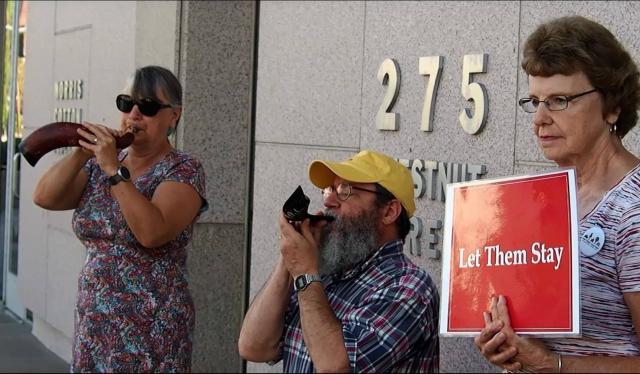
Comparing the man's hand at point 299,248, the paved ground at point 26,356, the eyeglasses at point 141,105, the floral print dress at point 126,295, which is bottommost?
the paved ground at point 26,356

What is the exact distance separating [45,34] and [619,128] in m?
7.81

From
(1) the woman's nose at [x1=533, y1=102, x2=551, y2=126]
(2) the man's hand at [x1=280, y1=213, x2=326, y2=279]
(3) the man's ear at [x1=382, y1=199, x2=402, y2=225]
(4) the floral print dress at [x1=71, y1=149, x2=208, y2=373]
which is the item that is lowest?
(4) the floral print dress at [x1=71, y1=149, x2=208, y2=373]

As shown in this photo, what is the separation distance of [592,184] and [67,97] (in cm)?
670

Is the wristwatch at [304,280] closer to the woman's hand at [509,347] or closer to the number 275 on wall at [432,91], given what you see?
the woman's hand at [509,347]

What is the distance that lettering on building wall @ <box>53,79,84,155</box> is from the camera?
335 inches

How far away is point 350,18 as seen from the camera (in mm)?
5488

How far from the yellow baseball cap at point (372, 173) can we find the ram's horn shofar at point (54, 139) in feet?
3.79

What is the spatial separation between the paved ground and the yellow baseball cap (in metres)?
4.85

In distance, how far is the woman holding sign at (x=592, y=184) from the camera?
259 centimetres

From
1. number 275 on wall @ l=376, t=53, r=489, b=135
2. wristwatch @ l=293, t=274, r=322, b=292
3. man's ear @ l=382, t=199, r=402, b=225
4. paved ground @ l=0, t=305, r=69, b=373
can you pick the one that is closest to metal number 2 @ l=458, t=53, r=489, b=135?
number 275 on wall @ l=376, t=53, r=489, b=135

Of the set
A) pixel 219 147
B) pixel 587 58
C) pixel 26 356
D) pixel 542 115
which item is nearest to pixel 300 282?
pixel 542 115

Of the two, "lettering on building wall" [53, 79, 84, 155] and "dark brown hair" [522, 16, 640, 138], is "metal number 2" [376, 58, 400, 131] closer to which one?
"dark brown hair" [522, 16, 640, 138]

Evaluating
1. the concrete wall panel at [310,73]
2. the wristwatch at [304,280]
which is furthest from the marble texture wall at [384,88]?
the wristwatch at [304,280]

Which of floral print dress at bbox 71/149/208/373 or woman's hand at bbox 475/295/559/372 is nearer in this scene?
woman's hand at bbox 475/295/559/372
